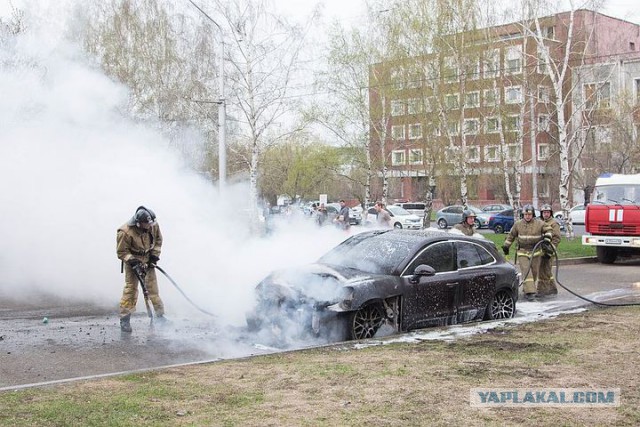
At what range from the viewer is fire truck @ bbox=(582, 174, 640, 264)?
757 inches

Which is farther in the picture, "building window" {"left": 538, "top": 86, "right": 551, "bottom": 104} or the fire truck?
"building window" {"left": 538, "top": 86, "right": 551, "bottom": 104}

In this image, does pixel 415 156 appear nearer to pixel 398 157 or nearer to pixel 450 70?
pixel 398 157

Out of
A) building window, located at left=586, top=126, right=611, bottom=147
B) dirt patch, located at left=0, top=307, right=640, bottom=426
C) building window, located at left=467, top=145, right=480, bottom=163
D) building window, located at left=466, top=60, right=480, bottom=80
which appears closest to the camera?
dirt patch, located at left=0, top=307, right=640, bottom=426

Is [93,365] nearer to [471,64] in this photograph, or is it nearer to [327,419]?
[327,419]

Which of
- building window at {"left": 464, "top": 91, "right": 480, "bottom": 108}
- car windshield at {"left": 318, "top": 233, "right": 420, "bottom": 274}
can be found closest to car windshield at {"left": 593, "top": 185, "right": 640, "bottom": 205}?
building window at {"left": 464, "top": 91, "right": 480, "bottom": 108}

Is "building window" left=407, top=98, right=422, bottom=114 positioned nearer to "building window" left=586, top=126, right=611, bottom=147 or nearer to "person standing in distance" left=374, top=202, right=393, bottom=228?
"building window" left=586, top=126, right=611, bottom=147

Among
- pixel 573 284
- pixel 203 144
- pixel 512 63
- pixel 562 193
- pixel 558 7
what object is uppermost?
pixel 558 7

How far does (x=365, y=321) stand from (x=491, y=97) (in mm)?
20635

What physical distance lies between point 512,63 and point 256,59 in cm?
978

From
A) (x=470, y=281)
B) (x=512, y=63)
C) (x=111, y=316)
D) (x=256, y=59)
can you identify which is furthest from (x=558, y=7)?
(x=111, y=316)

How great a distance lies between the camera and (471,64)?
89.2 feet

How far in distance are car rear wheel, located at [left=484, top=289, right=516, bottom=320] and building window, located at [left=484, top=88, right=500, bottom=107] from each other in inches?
706

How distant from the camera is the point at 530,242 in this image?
13.2 m

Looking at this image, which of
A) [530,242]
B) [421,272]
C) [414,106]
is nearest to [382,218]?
[530,242]
